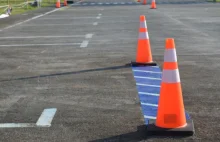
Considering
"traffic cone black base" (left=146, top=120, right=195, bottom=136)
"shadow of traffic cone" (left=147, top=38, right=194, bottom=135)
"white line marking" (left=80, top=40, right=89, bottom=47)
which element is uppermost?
"shadow of traffic cone" (left=147, top=38, right=194, bottom=135)

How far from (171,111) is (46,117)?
171 cm

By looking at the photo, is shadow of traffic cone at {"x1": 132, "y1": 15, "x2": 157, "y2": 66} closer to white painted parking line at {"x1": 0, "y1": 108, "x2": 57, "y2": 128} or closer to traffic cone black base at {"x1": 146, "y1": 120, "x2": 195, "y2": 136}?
white painted parking line at {"x1": 0, "y1": 108, "x2": 57, "y2": 128}

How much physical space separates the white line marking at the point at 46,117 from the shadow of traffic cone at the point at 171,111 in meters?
1.31

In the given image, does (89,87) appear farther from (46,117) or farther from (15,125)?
(15,125)

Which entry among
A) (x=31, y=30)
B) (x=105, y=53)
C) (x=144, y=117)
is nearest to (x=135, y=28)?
(x=31, y=30)

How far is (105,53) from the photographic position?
13.4 metres

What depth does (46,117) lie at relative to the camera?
6.93m

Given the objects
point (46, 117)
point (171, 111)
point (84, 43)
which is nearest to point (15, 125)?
point (46, 117)

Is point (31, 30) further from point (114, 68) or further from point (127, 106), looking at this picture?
point (127, 106)

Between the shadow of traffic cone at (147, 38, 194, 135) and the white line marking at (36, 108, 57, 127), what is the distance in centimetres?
131

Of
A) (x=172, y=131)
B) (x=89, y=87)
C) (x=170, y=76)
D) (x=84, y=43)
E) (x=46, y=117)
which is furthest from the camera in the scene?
(x=84, y=43)

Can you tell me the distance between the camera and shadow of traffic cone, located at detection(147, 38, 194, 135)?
20.0 feet

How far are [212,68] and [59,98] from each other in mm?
3855

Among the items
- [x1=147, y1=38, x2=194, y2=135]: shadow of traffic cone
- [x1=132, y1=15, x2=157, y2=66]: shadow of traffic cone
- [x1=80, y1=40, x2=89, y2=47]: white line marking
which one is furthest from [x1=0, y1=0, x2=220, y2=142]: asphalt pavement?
[x1=132, y1=15, x2=157, y2=66]: shadow of traffic cone
